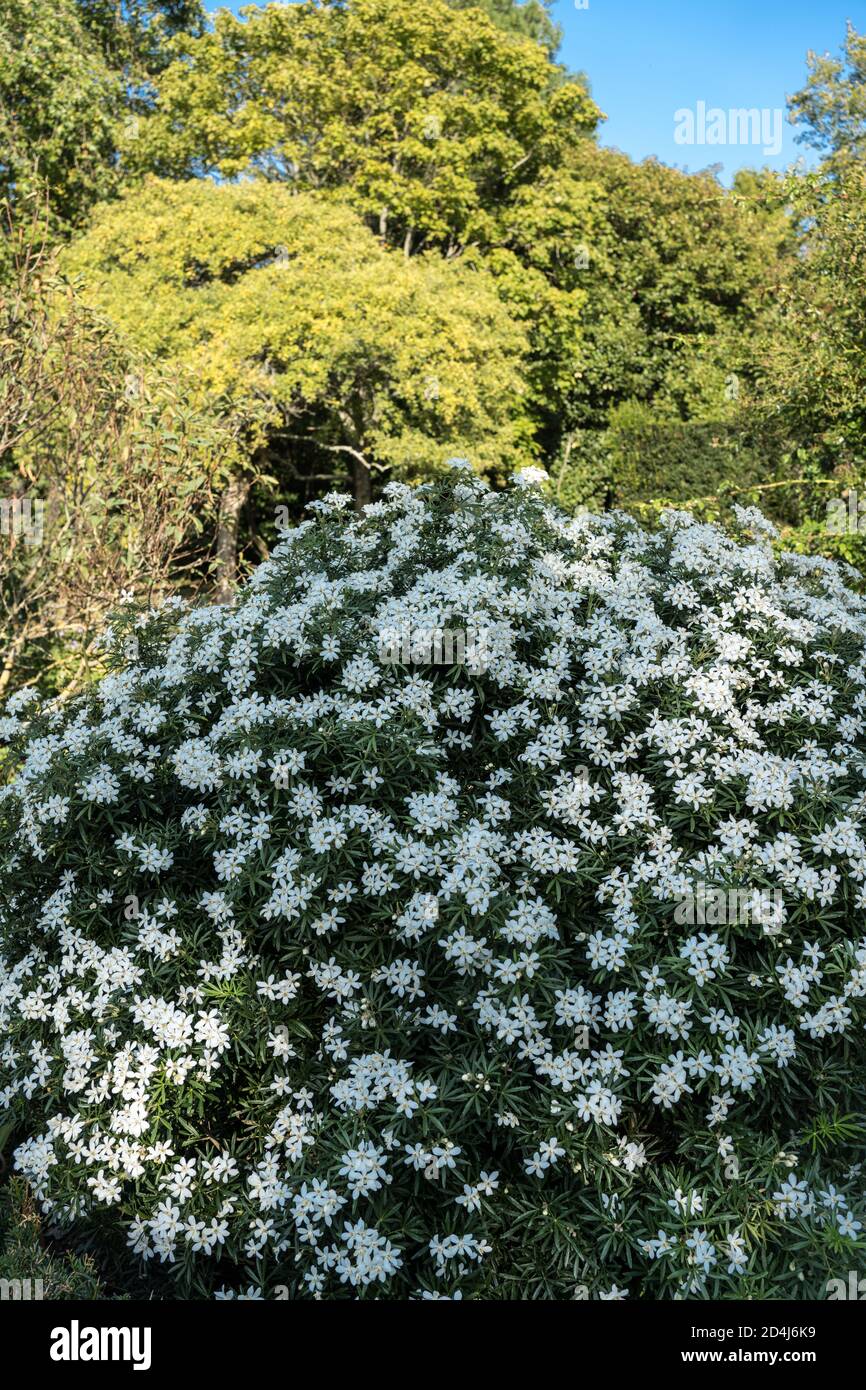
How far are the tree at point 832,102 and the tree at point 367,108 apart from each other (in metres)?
8.47

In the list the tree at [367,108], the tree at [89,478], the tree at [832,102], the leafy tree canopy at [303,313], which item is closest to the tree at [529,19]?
the tree at [832,102]

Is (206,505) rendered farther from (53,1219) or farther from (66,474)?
(53,1219)

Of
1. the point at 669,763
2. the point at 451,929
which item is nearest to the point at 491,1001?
the point at 451,929

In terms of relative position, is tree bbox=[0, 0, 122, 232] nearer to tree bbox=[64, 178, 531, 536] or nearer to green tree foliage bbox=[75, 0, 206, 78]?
green tree foliage bbox=[75, 0, 206, 78]

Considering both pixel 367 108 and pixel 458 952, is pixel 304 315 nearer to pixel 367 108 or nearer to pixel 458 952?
pixel 367 108

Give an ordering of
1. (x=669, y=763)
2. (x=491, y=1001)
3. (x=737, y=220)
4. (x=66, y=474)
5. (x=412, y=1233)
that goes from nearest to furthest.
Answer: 1. (x=412, y=1233)
2. (x=491, y=1001)
3. (x=669, y=763)
4. (x=66, y=474)
5. (x=737, y=220)

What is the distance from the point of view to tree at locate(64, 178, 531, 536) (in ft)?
36.9

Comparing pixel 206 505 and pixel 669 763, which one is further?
pixel 206 505

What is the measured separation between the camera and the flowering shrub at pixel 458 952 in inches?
92.3

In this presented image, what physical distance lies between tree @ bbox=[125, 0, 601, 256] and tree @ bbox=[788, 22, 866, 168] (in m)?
8.47

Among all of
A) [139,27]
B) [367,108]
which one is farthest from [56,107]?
[367,108]

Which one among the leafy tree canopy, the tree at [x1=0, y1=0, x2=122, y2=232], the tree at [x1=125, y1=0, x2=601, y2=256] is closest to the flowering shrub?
the leafy tree canopy

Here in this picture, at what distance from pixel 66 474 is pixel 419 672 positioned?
184 inches

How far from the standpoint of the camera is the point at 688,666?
9.54ft
